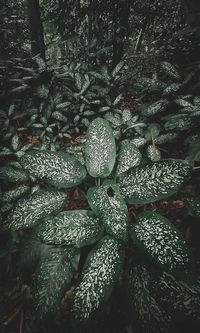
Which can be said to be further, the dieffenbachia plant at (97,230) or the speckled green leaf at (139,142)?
the speckled green leaf at (139,142)

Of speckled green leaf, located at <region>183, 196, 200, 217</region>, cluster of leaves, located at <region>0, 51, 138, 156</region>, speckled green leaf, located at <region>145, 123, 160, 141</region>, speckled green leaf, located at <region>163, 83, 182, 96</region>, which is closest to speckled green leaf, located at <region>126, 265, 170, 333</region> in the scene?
speckled green leaf, located at <region>183, 196, 200, 217</region>

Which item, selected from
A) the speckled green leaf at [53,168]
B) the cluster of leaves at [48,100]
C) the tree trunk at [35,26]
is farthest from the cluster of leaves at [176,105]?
the tree trunk at [35,26]

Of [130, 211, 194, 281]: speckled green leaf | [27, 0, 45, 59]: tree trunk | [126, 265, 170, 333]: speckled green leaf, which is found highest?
[27, 0, 45, 59]: tree trunk

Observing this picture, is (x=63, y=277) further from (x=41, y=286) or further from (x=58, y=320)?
(x=58, y=320)

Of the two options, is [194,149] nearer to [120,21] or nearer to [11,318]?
[11,318]

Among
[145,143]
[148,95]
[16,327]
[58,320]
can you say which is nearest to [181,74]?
[148,95]

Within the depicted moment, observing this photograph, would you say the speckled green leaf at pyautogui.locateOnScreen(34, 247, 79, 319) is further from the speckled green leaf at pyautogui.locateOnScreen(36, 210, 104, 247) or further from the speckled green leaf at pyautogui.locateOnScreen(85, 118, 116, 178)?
the speckled green leaf at pyautogui.locateOnScreen(85, 118, 116, 178)

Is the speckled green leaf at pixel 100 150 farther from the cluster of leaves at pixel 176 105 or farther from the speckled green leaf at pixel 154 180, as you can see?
the cluster of leaves at pixel 176 105
